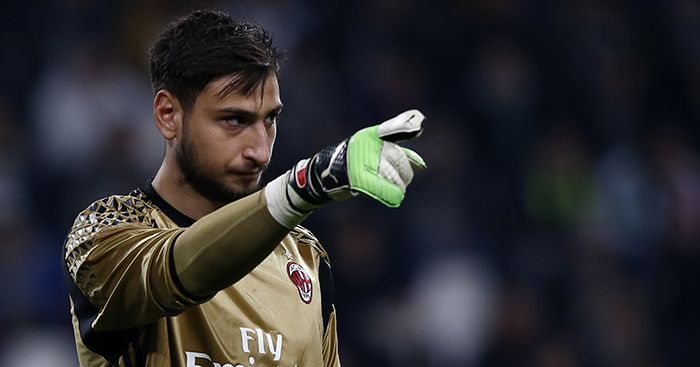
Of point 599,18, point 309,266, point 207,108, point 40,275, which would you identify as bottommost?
point 40,275

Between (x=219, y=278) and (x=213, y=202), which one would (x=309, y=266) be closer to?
(x=213, y=202)

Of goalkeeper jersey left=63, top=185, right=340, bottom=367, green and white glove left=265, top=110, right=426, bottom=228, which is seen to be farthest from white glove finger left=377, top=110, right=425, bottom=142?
goalkeeper jersey left=63, top=185, right=340, bottom=367

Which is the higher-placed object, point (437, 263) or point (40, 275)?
point (437, 263)

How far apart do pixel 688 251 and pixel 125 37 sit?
4.69 meters

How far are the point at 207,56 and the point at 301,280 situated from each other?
0.72 metres

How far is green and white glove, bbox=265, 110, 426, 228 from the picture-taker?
267 cm

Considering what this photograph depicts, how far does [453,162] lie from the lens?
9.69 m

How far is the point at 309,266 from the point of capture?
12.4 feet

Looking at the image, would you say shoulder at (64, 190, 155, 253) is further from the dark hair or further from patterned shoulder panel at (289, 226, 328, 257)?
patterned shoulder panel at (289, 226, 328, 257)

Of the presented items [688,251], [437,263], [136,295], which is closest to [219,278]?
[136,295]

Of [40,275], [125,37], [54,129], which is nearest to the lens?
[40,275]

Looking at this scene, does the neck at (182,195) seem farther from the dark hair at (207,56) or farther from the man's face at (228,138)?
the dark hair at (207,56)

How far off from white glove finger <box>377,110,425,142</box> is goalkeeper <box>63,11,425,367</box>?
0.08 feet

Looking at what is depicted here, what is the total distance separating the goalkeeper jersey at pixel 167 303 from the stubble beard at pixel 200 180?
94 mm
